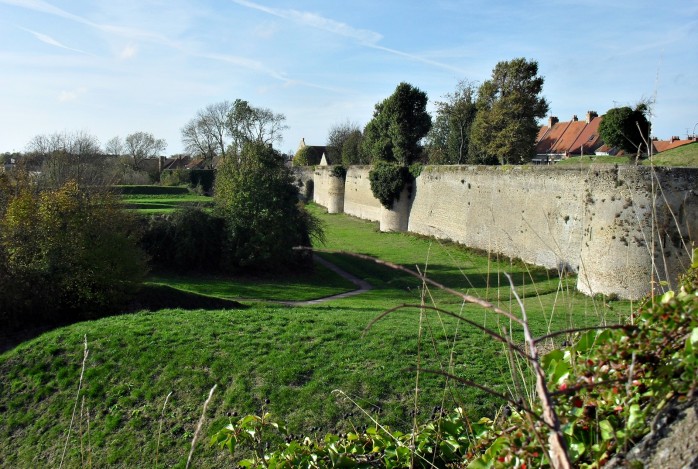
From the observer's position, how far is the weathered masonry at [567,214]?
16219 millimetres

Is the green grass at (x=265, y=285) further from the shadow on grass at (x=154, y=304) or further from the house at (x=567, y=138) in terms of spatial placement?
the house at (x=567, y=138)

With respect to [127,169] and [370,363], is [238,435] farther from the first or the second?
[127,169]

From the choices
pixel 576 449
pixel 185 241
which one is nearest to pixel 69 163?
pixel 185 241

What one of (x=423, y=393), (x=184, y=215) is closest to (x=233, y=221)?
(x=184, y=215)

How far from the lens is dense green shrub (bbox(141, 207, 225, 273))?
24641 mm

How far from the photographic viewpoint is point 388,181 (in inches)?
1451

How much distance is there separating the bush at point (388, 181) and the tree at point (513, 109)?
532 centimetres

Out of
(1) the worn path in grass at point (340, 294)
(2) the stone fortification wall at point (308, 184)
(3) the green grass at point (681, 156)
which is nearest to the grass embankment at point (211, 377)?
(1) the worn path in grass at point (340, 294)

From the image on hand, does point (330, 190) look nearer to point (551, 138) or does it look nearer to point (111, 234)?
point (551, 138)

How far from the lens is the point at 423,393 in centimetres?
895

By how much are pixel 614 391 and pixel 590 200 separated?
57.9 ft

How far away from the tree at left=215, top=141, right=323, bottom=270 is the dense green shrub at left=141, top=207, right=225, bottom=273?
0.66m

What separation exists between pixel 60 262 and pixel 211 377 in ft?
26.6

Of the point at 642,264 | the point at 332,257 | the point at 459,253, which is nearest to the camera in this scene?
the point at 642,264
